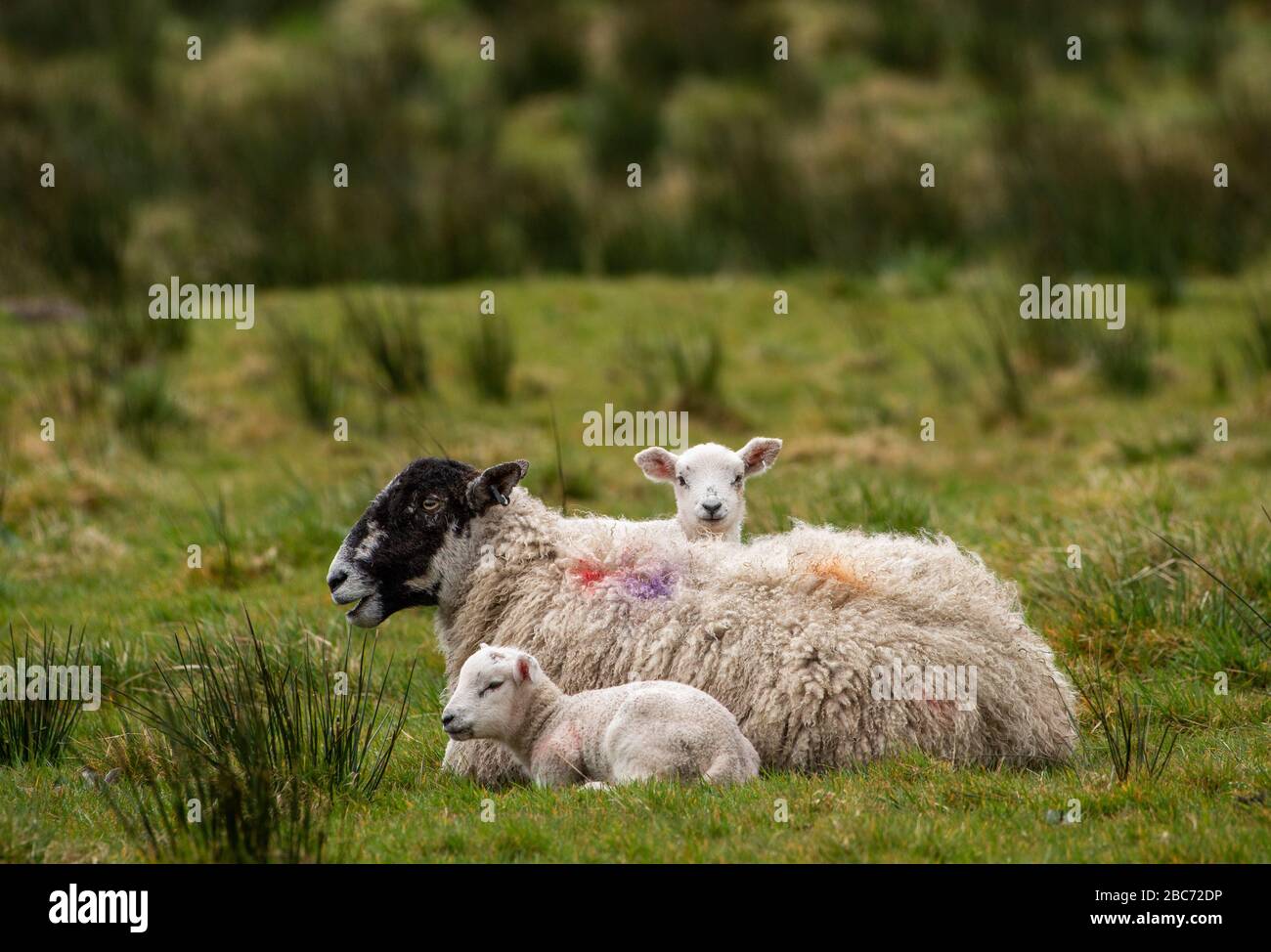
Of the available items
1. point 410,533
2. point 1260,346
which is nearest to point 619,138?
point 1260,346

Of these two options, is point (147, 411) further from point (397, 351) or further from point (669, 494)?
point (669, 494)

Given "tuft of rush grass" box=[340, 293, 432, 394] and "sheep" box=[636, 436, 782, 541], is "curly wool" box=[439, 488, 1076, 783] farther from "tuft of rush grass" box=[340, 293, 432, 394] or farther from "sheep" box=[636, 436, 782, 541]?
"tuft of rush grass" box=[340, 293, 432, 394]

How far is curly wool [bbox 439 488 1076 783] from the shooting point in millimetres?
6426

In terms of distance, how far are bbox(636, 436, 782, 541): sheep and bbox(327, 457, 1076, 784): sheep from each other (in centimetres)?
50

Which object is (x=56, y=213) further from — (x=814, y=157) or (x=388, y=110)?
(x=814, y=157)

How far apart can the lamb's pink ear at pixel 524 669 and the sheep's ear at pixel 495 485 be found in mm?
870

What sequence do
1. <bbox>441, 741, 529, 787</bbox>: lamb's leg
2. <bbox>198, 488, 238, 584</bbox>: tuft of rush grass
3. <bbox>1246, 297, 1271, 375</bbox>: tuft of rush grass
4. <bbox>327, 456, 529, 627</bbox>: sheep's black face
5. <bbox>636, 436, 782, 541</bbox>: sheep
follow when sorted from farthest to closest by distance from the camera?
<bbox>1246, 297, 1271, 375</bbox>: tuft of rush grass < <bbox>198, 488, 238, 584</bbox>: tuft of rush grass < <bbox>636, 436, 782, 541</bbox>: sheep < <bbox>327, 456, 529, 627</bbox>: sheep's black face < <bbox>441, 741, 529, 787</bbox>: lamb's leg

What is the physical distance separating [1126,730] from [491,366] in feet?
29.3

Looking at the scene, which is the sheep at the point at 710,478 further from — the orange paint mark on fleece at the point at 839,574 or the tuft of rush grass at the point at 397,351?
the tuft of rush grass at the point at 397,351

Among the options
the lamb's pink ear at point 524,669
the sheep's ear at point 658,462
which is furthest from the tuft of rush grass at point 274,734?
the sheep's ear at point 658,462

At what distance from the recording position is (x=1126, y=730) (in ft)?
19.9

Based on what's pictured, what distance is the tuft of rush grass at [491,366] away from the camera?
47.0 ft

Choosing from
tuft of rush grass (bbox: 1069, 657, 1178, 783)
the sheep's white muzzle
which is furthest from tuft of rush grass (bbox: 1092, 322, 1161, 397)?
the sheep's white muzzle

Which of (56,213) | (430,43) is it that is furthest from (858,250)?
(430,43)
